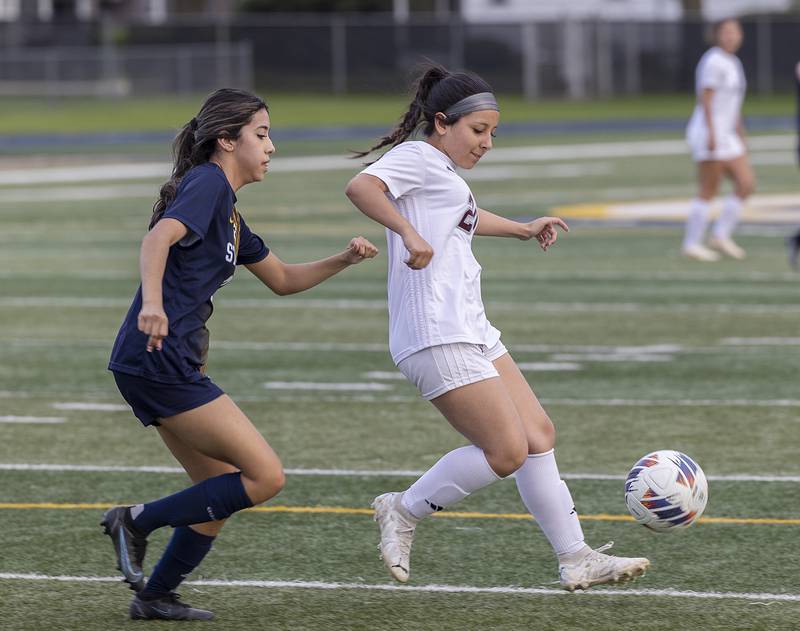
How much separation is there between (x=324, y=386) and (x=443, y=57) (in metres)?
44.6

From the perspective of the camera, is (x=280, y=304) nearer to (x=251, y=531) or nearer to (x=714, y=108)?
(x=714, y=108)

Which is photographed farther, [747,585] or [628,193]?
[628,193]

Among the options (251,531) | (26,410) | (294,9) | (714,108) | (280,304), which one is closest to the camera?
(251,531)

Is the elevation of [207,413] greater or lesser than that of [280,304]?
greater

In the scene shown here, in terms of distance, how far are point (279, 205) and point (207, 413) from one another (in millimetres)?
19084

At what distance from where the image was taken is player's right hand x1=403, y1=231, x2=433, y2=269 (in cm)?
568

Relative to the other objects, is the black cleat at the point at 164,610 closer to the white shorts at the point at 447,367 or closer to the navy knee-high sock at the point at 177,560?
the navy knee-high sock at the point at 177,560

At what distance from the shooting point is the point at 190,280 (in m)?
5.61

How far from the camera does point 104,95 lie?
52.7 meters

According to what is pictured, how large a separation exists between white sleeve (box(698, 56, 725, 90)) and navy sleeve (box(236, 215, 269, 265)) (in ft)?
38.2

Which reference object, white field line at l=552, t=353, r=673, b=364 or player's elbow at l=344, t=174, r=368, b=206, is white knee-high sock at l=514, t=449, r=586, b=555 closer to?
player's elbow at l=344, t=174, r=368, b=206

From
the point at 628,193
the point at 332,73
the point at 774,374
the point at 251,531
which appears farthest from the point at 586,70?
the point at 251,531

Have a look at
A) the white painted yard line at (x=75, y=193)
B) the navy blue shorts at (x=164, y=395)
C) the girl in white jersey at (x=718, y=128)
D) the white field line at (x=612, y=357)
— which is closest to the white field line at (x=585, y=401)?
the white field line at (x=612, y=357)

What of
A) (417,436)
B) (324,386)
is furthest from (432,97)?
(324,386)
